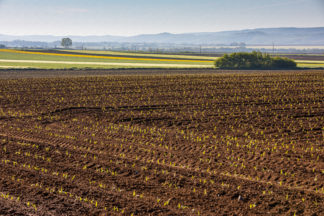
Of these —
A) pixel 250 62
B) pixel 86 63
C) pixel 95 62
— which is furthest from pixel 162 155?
pixel 95 62

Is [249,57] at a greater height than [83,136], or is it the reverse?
[249,57]

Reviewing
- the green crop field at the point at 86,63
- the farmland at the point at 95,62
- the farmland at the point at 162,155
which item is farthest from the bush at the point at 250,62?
the farmland at the point at 162,155

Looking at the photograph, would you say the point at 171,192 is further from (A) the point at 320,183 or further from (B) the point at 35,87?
(B) the point at 35,87

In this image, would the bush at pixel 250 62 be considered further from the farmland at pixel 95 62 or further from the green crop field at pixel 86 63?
the green crop field at pixel 86 63

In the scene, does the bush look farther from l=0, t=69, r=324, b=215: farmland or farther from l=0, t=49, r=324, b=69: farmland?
l=0, t=69, r=324, b=215: farmland

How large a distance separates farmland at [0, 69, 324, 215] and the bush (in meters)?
28.2

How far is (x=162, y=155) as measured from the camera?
33.7 feet

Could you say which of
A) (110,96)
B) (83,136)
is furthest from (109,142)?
(110,96)

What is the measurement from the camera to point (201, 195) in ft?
25.1

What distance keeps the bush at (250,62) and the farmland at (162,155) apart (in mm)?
28240

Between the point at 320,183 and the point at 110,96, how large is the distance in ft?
47.2

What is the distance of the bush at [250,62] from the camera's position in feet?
158

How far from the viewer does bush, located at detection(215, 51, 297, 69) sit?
1897 inches

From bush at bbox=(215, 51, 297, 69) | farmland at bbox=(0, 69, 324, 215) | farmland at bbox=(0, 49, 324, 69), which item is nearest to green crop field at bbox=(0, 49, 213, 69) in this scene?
farmland at bbox=(0, 49, 324, 69)
